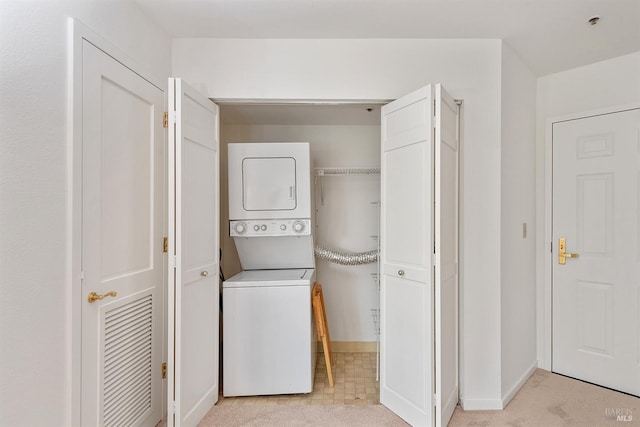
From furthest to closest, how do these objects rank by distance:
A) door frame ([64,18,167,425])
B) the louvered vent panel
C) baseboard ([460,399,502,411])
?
1. baseboard ([460,399,502,411])
2. the louvered vent panel
3. door frame ([64,18,167,425])

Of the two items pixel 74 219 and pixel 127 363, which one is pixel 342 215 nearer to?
pixel 127 363

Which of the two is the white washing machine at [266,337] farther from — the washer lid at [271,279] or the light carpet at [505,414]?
the light carpet at [505,414]

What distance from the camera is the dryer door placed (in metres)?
2.55

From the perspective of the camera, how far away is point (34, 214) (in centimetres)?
122

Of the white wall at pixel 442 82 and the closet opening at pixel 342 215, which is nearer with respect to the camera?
the white wall at pixel 442 82

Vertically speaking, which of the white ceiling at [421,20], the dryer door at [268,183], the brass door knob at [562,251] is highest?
the white ceiling at [421,20]

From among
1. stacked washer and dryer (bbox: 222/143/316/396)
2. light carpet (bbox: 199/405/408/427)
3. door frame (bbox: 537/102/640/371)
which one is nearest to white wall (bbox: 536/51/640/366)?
door frame (bbox: 537/102/640/371)

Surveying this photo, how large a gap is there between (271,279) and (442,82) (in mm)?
1847

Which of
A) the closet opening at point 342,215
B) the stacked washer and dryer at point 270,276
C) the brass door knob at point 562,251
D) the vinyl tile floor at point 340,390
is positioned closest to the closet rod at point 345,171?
the closet opening at point 342,215

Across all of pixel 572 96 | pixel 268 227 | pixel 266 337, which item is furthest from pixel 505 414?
pixel 572 96

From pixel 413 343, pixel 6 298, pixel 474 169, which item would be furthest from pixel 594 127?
pixel 6 298

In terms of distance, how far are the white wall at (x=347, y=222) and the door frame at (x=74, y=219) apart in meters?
1.87

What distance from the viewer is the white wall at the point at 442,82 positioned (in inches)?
86.1

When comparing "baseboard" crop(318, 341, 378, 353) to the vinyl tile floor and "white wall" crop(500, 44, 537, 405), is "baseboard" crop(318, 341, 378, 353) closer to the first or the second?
the vinyl tile floor
